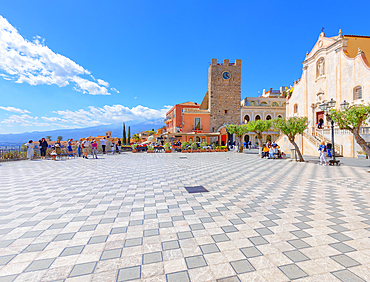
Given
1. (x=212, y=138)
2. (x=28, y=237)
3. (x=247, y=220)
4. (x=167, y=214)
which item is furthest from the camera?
(x=212, y=138)

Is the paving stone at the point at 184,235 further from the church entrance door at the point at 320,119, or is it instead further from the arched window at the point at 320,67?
the arched window at the point at 320,67

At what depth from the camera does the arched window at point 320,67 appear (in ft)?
77.8

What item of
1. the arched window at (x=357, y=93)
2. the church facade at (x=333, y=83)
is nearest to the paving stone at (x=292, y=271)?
the church facade at (x=333, y=83)

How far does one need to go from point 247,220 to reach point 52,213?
4.25m

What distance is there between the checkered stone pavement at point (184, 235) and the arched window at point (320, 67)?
2346 centimetres

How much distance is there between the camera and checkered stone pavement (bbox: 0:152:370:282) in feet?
7.86

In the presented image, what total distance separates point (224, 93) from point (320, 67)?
16230 mm

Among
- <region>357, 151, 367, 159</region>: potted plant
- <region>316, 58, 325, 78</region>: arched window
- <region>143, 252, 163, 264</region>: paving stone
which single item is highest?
<region>316, 58, 325, 78</region>: arched window

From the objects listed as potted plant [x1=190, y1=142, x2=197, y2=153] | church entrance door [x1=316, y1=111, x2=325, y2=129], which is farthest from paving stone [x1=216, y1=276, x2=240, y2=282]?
church entrance door [x1=316, y1=111, x2=325, y2=129]

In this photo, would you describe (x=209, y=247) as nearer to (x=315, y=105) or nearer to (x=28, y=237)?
(x=28, y=237)

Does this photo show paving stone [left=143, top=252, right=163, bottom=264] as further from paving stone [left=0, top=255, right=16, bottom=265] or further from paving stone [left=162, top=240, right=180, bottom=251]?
paving stone [left=0, top=255, right=16, bottom=265]

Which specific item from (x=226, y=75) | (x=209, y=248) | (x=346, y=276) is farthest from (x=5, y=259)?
(x=226, y=75)

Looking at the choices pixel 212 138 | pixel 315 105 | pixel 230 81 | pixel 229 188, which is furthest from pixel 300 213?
pixel 230 81

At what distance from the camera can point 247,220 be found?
3.92m
